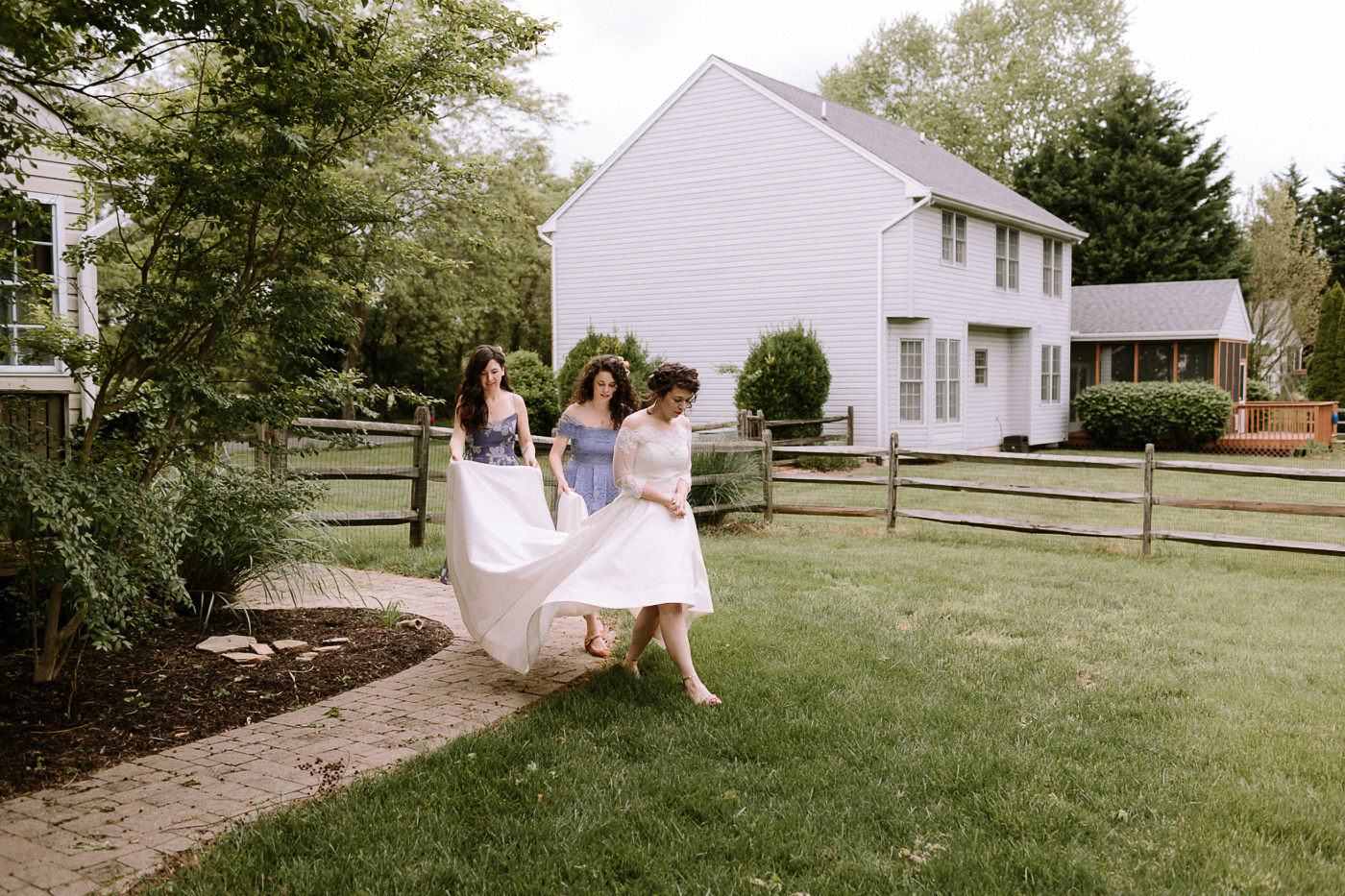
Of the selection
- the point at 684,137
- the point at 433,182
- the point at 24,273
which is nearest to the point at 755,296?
the point at 684,137

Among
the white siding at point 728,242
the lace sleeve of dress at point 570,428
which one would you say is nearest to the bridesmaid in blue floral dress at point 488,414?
the lace sleeve of dress at point 570,428

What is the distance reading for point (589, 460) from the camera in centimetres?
712

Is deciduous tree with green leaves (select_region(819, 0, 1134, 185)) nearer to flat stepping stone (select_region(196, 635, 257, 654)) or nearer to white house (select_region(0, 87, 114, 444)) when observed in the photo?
white house (select_region(0, 87, 114, 444))

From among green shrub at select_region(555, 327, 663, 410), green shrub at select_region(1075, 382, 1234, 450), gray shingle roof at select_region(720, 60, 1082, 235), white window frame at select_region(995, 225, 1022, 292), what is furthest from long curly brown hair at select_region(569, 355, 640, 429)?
green shrub at select_region(1075, 382, 1234, 450)

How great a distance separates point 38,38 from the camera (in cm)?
386

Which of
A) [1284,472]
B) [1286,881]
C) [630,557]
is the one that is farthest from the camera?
[1284,472]

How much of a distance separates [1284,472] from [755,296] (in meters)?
14.6

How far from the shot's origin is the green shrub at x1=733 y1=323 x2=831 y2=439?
20797mm

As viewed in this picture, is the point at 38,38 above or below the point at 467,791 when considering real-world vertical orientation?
above

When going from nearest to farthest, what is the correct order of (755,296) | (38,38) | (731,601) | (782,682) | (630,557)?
(38,38) < (630,557) < (782,682) < (731,601) < (755,296)

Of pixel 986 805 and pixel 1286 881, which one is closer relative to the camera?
pixel 1286 881

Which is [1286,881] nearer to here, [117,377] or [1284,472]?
[117,377]

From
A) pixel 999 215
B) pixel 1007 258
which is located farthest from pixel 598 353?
pixel 1007 258

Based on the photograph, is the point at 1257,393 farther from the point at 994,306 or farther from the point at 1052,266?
the point at 994,306
